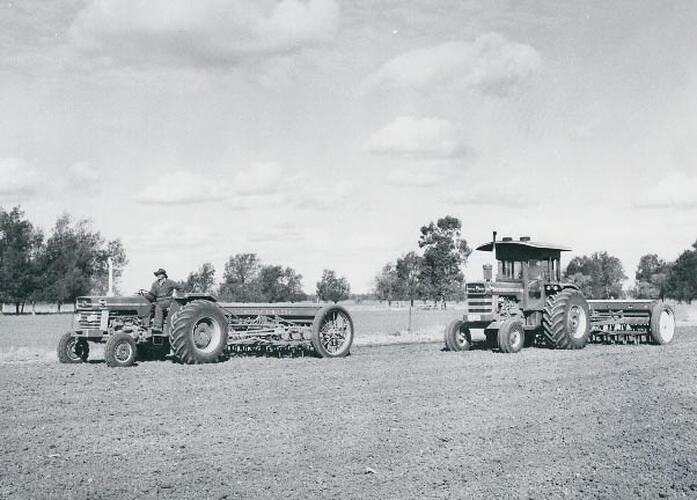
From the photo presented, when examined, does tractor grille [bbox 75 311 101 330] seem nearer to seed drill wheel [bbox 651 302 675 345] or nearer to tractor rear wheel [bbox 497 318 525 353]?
tractor rear wheel [bbox 497 318 525 353]

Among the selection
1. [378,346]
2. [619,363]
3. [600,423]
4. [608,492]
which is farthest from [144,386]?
[378,346]

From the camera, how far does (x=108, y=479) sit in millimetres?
7066

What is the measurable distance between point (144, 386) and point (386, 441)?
223 inches

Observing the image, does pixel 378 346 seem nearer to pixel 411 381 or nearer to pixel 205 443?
pixel 411 381

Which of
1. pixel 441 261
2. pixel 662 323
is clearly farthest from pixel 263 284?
pixel 662 323

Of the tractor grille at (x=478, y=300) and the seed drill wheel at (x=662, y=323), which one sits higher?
the tractor grille at (x=478, y=300)

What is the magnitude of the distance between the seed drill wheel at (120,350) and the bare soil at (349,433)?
458 millimetres

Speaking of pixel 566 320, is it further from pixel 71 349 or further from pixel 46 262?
pixel 46 262

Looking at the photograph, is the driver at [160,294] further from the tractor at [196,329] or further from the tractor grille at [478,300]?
the tractor grille at [478,300]

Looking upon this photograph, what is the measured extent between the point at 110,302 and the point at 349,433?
29.1 feet

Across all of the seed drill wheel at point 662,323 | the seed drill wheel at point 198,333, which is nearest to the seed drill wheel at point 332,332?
the seed drill wheel at point 198,333

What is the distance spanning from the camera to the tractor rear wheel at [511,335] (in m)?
18.6

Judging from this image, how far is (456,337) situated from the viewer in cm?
1988

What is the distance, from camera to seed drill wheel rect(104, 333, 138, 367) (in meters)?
15.6
